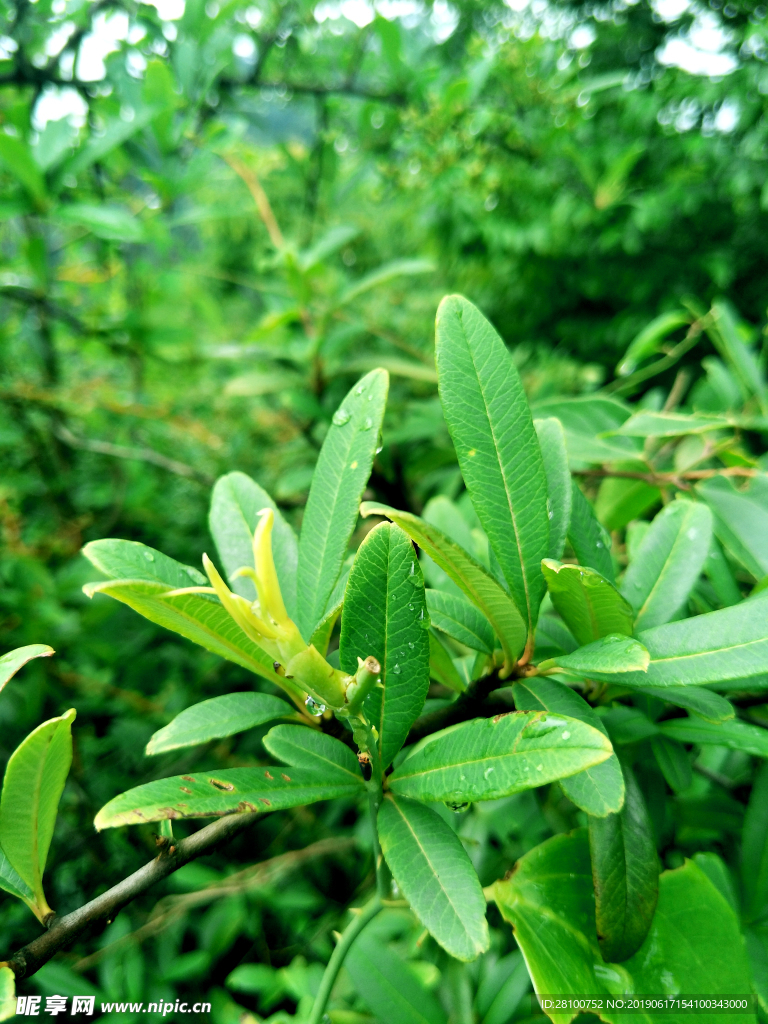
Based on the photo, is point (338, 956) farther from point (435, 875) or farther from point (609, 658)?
point (609, 658)

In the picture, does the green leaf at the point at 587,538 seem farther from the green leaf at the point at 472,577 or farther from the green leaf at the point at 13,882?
the green leaf at the point at 13,882

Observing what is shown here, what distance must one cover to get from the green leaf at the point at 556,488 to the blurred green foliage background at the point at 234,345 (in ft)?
1.11

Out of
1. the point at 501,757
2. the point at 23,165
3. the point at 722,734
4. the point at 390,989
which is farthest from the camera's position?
the point at 23,165

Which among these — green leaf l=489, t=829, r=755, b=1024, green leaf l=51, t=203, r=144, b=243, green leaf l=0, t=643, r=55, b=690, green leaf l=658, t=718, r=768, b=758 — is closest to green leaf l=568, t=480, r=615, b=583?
green leaf l=658, t=718, r=768, b=758

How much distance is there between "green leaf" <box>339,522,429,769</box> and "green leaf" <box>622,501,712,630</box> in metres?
0.22

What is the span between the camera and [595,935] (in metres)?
0.50

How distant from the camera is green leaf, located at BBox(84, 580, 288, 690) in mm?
385

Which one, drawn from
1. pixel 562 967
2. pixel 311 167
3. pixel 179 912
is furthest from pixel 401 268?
pixel 179 912

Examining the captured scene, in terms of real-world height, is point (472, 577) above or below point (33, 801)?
above

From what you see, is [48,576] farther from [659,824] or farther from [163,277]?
[659,824]

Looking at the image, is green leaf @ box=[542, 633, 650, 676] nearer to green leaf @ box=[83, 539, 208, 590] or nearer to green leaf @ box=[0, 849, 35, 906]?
green leaf @ box=[83, 539, 208, 590]

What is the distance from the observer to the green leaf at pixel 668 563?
1.66 ft

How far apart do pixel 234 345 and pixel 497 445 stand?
1.24m

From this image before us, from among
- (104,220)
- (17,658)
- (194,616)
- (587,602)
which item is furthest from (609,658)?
(104,220)
